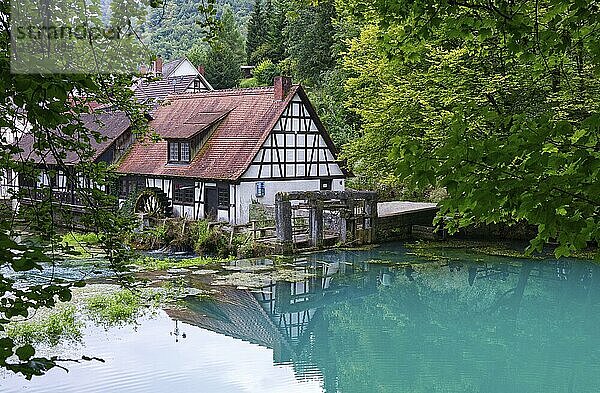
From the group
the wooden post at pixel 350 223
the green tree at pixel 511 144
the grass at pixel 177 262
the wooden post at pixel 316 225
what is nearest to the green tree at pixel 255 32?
the wooden post at pixel 350 223

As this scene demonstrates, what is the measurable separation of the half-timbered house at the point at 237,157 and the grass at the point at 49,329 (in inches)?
334

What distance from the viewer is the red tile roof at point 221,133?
20.0 m

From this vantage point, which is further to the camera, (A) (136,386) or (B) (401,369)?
(B) (401,369)

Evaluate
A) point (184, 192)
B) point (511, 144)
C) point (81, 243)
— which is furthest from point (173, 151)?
point (511, 144)

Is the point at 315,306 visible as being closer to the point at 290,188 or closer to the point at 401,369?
the point at 401,369

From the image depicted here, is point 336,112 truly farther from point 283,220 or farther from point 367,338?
point 367,338

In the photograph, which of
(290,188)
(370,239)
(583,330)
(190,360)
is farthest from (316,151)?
(190,360)

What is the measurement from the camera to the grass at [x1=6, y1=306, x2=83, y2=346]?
32.6ft

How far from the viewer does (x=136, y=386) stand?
28.7 feet

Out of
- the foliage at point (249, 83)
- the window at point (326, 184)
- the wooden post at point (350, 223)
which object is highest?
the foliage at point (249, 83)

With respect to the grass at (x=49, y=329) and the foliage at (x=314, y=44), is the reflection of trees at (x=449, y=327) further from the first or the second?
the foliage at (x=314, y=44)

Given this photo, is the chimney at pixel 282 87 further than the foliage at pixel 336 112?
No

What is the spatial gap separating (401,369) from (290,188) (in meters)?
11.3

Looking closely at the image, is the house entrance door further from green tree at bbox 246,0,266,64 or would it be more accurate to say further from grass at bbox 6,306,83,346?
green tree at bbox 246,0,266,64
